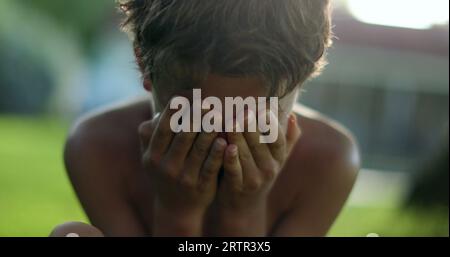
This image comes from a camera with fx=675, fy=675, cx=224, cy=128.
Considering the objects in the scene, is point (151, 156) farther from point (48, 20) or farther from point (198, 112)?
point (48, 20)

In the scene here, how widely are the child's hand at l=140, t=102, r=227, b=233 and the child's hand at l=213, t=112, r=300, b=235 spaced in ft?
0.05

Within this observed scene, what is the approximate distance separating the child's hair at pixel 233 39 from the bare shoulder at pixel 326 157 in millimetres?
215

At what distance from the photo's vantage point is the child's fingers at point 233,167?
2.36 feet

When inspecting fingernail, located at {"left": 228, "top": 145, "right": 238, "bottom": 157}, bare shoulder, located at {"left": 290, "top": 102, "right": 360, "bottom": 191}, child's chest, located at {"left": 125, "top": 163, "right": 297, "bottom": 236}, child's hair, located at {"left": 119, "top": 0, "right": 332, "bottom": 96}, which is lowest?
child's chest, located at {"left": 125, "top": 163, "right": 297, "bottom": 236}

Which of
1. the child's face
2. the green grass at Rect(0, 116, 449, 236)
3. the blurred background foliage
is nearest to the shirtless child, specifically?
the child's face

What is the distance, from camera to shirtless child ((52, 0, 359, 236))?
72cm

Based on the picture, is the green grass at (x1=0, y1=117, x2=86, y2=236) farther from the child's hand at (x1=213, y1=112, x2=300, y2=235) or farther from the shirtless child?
the child's hand at (x1=213, y1=112, x2=300, y2=235)

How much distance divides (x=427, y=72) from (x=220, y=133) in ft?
13.1

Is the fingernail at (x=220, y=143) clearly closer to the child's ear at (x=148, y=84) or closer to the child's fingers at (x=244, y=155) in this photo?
the child's fingers at (x=244, y=155)

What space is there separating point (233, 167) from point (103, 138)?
0.93 ft

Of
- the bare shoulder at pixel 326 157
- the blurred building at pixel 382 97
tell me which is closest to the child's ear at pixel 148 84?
the bare shoulder at pixel 326 157

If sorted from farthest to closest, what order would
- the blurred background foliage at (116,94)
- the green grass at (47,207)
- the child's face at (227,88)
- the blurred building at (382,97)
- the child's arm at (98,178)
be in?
the blurred building at (382,97), the blurred background foliage at (116,94), the green grass at (47,207), the child's arm at (98,178), the child's face at (227,88)

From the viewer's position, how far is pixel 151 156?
794 millimetres

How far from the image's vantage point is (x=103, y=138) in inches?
37.7
